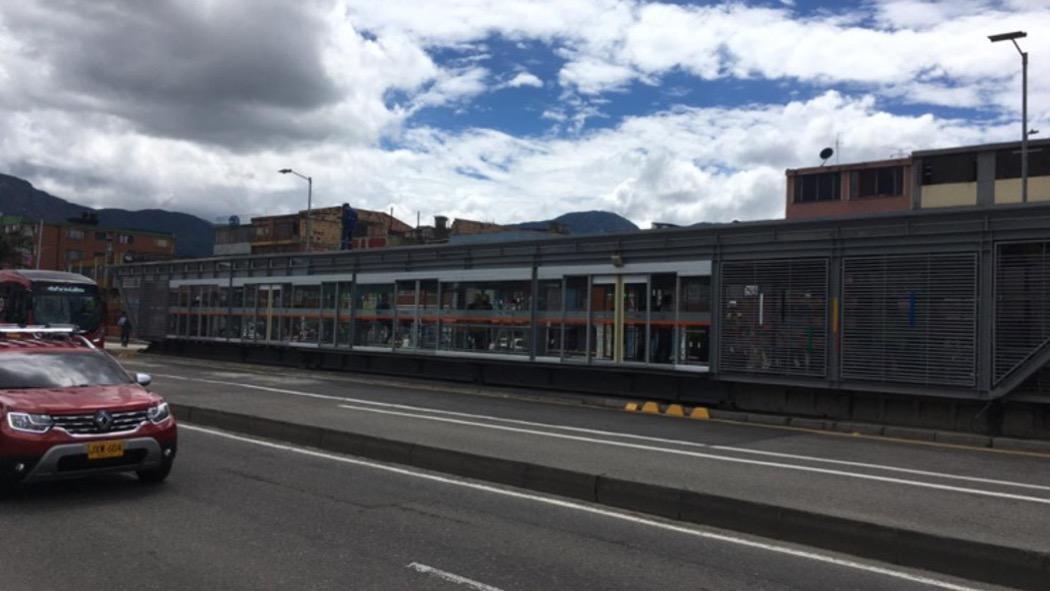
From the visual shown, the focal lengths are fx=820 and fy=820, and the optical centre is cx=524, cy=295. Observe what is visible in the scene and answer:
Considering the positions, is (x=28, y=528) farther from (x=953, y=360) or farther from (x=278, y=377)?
(x=278, y=377)

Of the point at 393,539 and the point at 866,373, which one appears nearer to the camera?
the point at 393,539

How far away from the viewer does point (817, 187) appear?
6700 cm

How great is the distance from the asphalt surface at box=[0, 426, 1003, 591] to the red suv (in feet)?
1.28

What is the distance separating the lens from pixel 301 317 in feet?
87.6

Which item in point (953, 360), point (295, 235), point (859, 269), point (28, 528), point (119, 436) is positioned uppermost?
point (295, 235)

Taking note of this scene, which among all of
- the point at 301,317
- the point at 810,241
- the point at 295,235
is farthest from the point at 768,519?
the point at 295,235

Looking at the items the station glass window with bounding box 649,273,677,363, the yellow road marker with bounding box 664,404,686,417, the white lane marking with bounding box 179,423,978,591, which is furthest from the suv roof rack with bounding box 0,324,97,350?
the station glass window with bounding box 649,273,677,363

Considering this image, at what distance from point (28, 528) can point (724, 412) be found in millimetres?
12515

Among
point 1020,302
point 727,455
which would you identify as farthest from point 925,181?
point 727,455

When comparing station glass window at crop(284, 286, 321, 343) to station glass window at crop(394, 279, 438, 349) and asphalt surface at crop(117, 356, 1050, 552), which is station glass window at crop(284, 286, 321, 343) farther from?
asphalt surface at crop(117, 356, 1050, 552)

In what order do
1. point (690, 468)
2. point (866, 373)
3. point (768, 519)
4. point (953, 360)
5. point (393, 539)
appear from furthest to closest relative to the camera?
point (866, 373) → point (953, 360) → point (690, 468) → point (768, 519) → point (393, 539)

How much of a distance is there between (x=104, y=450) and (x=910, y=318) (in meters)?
12.7

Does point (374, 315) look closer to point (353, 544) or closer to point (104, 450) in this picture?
point (104, 450)

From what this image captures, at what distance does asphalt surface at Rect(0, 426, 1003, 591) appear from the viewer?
5.51 m
